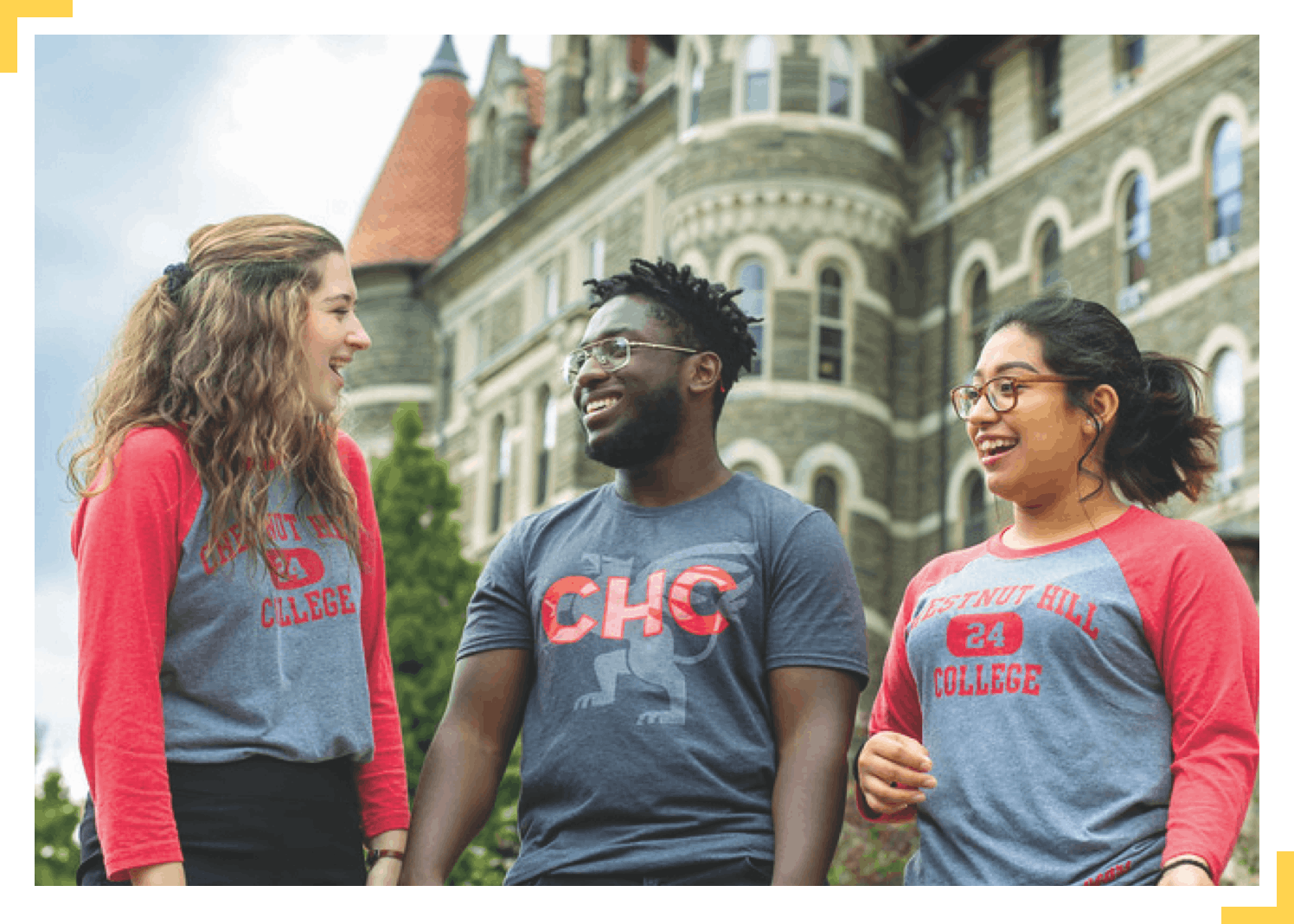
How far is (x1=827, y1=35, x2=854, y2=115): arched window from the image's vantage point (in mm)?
28000

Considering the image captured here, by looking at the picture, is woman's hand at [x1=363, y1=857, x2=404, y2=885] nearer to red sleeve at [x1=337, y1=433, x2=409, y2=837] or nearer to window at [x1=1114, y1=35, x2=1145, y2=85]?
red sleeve at [x1=337, y1=433, x2=409, y2=837]

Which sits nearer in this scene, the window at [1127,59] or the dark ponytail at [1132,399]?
the dark ponytail at [1132,399]

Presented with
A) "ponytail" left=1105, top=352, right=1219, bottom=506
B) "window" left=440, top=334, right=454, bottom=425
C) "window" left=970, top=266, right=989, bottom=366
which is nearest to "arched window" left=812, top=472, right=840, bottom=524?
"window" left=970, top=266, right=989, bottom=366

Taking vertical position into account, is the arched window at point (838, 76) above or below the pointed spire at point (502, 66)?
below

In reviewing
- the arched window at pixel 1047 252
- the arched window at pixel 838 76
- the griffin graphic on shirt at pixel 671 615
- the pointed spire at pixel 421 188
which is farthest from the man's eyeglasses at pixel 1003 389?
the pointed spire at pixel 421 188

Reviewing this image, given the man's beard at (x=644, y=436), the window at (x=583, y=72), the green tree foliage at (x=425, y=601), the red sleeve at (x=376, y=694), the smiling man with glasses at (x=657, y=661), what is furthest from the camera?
the window at (x=583, y=72)

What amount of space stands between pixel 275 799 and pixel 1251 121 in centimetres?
1956

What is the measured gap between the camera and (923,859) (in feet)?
16.4

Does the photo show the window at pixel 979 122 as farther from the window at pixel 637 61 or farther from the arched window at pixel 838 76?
the window at pixel 637 61

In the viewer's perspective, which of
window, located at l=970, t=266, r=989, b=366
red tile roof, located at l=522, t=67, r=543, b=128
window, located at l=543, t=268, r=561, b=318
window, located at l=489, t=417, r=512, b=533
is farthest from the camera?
red tile roof, located at l=522, t=67, r=543, b=128

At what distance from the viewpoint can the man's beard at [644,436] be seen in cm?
548

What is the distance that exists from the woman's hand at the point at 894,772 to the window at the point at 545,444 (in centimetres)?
2611

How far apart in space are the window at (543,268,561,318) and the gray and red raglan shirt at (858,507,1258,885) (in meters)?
27.8

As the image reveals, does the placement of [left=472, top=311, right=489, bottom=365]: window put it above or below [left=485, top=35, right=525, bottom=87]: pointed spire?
below
